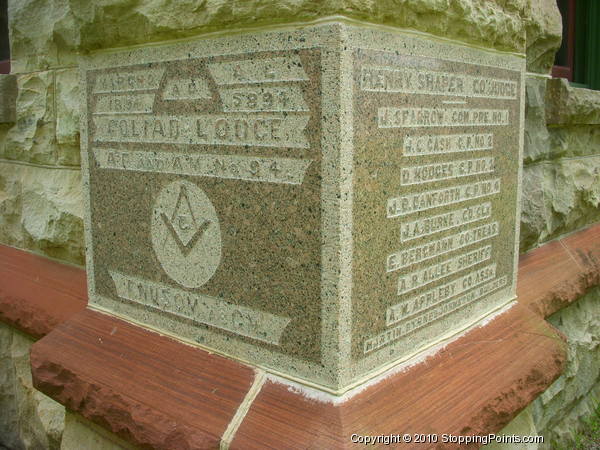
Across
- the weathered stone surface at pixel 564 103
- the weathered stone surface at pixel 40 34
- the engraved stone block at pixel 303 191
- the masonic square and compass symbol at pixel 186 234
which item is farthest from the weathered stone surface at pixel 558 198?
the weathered stone surface at pixel 40 34

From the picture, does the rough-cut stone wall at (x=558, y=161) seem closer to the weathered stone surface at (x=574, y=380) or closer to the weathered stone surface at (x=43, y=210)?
the weathered stone surface at (x=574, y=380)

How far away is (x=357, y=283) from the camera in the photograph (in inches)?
48.8

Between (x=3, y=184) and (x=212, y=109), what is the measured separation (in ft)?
4.93

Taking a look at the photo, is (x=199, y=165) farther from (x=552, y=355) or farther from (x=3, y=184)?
(x=3, y=184)

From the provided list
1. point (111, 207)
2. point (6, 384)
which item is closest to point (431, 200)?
point (111, 207)

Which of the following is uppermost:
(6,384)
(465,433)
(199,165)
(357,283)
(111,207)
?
(199,165)

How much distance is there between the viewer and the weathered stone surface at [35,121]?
7.09 feet

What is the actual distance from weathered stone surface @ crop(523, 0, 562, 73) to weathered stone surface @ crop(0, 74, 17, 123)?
2023 mm

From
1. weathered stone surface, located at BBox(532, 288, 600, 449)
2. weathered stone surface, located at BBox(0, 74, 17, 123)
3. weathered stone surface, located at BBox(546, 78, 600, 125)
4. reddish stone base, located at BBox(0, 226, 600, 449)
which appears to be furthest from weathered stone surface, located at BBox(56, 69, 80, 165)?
weathered stone surface, located at BBox(532, 288, 600, 449)

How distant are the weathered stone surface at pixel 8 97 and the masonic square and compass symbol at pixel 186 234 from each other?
44.9 inches

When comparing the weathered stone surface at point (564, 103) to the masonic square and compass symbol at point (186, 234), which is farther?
the weathered stone surface at point (564, 103)

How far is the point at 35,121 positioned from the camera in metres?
2.21

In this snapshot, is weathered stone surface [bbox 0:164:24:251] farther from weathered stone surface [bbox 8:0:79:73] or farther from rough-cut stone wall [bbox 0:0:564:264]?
weathered stone surface [bbox 8:0:79:73]

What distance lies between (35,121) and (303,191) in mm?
1490
